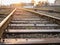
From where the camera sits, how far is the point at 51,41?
1.56 metres

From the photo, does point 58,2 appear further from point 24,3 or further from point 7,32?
point 7,32

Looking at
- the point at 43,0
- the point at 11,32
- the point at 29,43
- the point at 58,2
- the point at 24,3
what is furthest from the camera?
the point at 24,3

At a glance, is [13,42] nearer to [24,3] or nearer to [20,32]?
[20,32]

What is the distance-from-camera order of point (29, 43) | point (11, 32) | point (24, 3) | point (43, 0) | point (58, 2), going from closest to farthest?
point (29, 43) < point (11, 32) < point (58, 2) < point (43, 0) < point (24, 3)

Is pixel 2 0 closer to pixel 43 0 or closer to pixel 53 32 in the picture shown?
pixel 43 0

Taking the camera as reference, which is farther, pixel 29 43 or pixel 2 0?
pixel 2 0

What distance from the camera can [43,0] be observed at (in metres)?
23.9

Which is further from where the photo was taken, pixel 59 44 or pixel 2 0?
pixel 2 0

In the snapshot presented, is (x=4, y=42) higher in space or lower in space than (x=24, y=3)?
higher

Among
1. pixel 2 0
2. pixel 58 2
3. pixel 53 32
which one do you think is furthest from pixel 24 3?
pixel 53 32

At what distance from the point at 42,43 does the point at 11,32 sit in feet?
2.63

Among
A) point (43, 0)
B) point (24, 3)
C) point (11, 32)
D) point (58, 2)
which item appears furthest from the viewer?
point (24, 3)

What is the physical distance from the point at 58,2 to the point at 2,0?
1021 centimetres

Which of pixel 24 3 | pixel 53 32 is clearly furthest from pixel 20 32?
pixel 24 3
